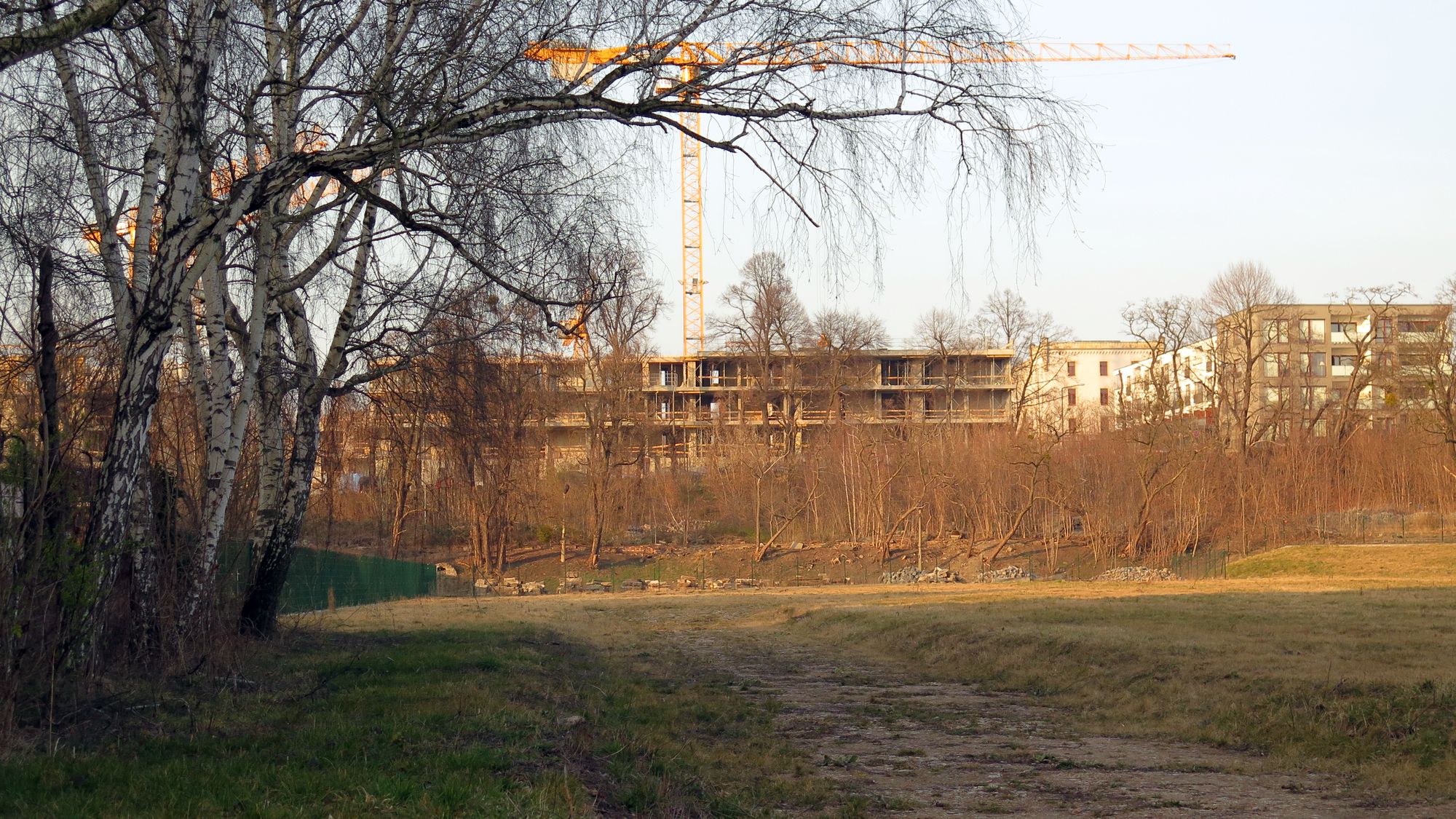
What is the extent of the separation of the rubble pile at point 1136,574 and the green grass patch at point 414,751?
3148 cm

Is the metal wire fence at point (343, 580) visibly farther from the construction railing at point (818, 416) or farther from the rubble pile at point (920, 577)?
the construction railing at point (818, 416)

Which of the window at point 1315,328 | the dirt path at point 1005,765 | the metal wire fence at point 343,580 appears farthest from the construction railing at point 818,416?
the dirt path at point 1005,765

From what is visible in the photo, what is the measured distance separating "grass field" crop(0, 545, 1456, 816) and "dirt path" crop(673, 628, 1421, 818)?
1.17ft

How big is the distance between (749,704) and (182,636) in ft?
18.1

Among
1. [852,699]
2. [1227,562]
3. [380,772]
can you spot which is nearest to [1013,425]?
[1227,562]

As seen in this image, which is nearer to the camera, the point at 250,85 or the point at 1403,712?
the point at 1403,712

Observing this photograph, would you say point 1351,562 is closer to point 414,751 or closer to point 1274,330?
point 1274,330

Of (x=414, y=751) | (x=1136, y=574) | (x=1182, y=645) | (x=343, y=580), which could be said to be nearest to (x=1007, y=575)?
(x=1136, y=574)

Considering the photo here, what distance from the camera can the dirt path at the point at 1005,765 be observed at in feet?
24.3

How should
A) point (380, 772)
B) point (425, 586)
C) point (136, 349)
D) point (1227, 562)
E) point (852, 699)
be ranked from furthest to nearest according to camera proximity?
1. point (1227, 562)
2. point (425, 586)
3. point (852, 699)
4. point (136, 349)
5. point (380, 772)

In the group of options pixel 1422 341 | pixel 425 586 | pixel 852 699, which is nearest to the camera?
pixel 852 699

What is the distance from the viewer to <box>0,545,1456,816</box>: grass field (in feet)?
19.1

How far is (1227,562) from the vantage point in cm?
4319

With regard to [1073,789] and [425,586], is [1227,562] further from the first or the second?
[1073,789]
